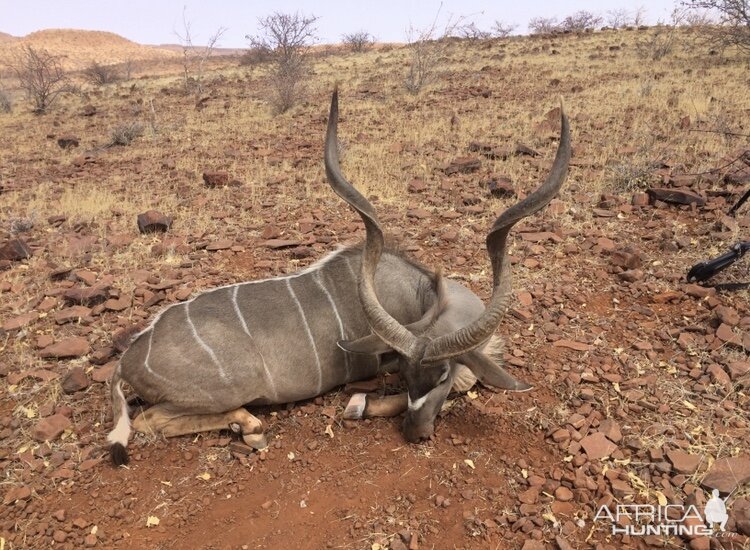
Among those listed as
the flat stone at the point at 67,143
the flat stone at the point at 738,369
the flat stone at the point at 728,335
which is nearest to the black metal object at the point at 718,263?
the flat stone at the point at 728,335

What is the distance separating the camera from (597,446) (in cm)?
282

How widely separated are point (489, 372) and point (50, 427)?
102 inches

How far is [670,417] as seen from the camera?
9.73 feet

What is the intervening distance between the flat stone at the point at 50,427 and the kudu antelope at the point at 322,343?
409mm

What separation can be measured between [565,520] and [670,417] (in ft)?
3.12

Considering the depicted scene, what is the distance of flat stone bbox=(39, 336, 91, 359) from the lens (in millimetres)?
3801

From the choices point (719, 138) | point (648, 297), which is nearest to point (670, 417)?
point (648, 297)

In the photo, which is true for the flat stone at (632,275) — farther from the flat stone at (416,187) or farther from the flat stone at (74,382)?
the flat stone at (74,382)

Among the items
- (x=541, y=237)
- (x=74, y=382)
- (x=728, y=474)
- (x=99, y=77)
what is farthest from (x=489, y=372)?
(x=99, y=77)

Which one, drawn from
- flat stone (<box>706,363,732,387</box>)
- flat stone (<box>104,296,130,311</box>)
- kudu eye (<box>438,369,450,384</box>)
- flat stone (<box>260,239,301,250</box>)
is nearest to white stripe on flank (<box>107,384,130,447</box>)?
flat stone (<box>104,296,130,311</box>)

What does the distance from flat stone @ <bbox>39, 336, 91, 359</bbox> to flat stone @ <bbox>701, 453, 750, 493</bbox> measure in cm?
387

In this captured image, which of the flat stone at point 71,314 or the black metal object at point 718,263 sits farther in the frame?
the flat stone at point 71,314

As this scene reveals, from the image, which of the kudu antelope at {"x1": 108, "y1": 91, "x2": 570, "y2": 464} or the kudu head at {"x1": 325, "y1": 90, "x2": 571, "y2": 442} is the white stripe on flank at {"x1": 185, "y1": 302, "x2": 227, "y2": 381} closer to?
the kudu antelope at {"x1": 108, "y1": 91, "x2": 570, "y2": 464}

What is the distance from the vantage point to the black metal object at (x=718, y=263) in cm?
393
